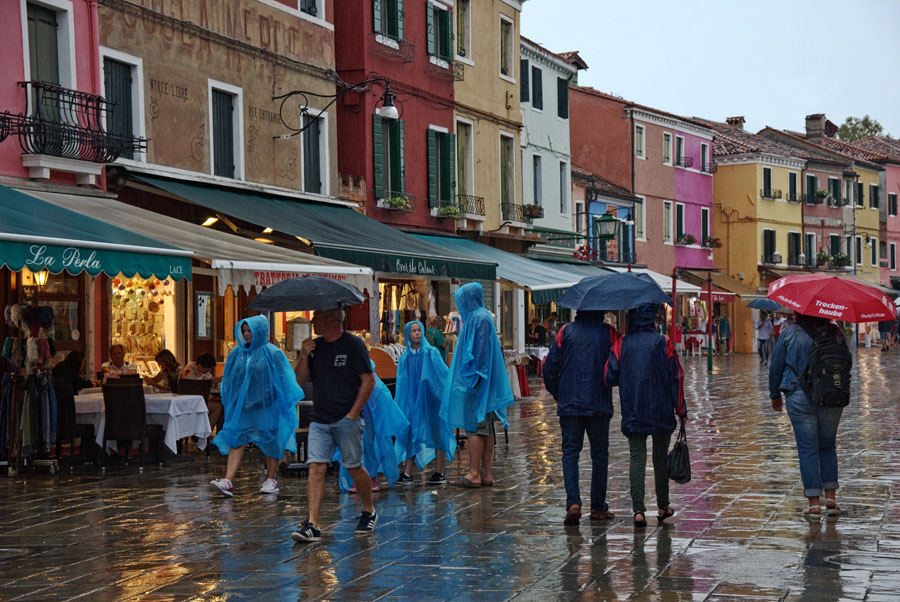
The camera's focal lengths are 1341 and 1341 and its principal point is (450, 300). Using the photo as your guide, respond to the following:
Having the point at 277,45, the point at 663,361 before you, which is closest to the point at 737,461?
the point at 663,361

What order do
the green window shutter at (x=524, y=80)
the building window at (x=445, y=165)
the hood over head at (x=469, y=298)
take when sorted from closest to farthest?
the hood over head at (x=469, y=298) → the building window at (x=445, y=165) → the green window shutter at (x=524, y=80)

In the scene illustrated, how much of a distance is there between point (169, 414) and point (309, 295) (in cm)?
516

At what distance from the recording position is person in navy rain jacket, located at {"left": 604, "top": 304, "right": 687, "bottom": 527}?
9.31 meters

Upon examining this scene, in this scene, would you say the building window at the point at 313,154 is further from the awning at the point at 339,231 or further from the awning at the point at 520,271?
the awning at the point at 520,271

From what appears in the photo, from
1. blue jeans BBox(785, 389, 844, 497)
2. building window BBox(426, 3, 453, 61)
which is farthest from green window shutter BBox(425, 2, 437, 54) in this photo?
blue jeans BBox(785, 389, 844, 497)

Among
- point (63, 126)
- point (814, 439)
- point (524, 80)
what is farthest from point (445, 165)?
point (814, 439)

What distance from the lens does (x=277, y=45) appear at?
22.6 m

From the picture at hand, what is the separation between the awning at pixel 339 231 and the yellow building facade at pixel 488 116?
22.0 ft

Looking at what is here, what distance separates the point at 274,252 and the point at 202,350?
4.19 metres

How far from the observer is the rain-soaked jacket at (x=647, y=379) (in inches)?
366

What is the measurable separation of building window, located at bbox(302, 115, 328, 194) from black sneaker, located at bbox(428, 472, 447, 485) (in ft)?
39.6

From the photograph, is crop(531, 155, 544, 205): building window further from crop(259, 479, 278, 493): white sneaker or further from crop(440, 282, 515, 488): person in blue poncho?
crop(259, 479, 278, 493): white sneaker

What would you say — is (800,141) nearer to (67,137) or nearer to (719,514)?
(67,137)

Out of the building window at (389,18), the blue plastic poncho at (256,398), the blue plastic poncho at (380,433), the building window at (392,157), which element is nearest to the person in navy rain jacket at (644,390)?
the blue plastic poncho at (380,433)
